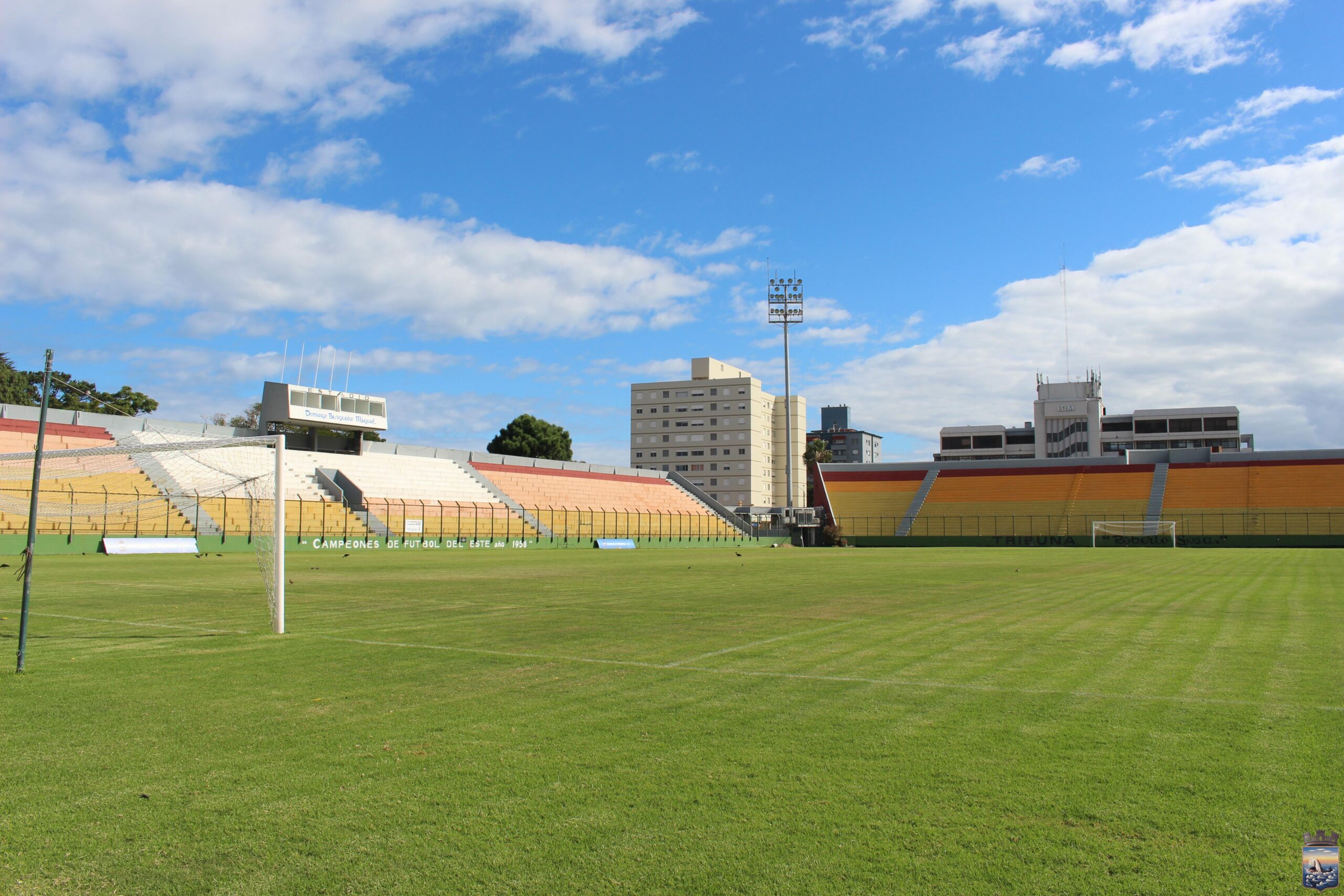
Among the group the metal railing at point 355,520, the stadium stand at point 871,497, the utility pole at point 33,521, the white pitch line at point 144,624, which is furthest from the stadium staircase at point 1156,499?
the utility pole at point 33,521

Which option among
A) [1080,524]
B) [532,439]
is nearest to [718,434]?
[532,439]

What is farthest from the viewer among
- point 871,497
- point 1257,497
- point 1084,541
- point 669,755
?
point 871,497

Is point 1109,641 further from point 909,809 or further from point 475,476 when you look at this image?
point 475,476

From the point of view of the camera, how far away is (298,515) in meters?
45.2

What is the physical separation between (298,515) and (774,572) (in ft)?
94.0

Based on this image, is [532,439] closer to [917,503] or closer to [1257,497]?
[917,503]

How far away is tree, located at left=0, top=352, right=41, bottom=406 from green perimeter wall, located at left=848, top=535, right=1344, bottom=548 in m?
65.9

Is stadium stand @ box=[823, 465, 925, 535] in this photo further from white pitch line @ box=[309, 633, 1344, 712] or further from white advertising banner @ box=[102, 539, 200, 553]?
white pitch line @ box=[309, 633, 1344, 712]

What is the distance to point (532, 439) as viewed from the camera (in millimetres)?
104000

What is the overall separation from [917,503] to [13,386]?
72385 millimetres

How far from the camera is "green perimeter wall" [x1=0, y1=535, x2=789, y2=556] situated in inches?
1379

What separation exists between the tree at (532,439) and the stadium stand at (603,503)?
85.3 ft

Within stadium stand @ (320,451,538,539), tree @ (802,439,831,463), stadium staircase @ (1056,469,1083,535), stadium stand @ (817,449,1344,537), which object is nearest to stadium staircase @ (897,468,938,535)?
stadium stand @ (817,449,1344,537)

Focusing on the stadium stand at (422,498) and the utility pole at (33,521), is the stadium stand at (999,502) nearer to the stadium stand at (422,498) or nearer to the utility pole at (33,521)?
the stadium stand at (422,498)
